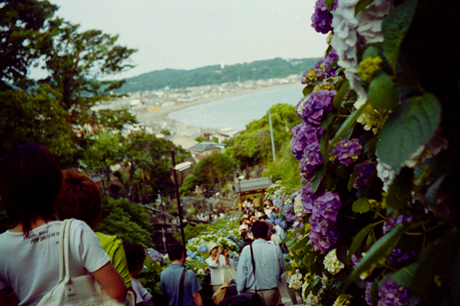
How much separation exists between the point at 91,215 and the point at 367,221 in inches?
38.5

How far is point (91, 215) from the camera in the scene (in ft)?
4.99

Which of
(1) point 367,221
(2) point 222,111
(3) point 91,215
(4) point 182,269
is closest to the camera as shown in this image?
(1) point 367,221

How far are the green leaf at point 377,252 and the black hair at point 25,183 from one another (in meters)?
0.86

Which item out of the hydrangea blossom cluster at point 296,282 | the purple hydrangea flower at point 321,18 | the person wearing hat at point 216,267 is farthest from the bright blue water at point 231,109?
the purple hydrangea flower at point 321,18

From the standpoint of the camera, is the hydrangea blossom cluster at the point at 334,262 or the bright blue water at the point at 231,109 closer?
the hydrangea blossom cluster at the point at 334,262

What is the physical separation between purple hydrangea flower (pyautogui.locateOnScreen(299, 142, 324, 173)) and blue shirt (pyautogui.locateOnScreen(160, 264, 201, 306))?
196 cm

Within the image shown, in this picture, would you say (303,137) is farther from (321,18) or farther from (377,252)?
(377,252)

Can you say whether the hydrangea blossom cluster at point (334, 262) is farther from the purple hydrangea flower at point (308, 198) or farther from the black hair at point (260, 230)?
the black hair at point (260, 230)

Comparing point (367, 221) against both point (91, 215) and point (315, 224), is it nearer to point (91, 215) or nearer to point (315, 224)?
point (315, 224)

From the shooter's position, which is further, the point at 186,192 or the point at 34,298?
the point at 186,192

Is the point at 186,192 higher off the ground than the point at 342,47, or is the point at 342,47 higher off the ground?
the point at 342,47

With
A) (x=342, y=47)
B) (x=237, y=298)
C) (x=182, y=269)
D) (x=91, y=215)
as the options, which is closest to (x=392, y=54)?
(x=342, y=47)

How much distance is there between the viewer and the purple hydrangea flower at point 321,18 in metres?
1.35

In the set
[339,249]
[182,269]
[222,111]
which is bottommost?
[222,111]
